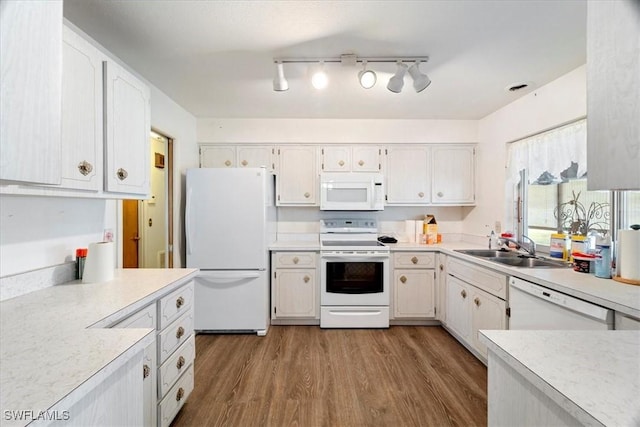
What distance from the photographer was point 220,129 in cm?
341

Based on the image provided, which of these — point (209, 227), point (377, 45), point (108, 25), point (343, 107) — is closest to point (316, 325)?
point (209, 227)

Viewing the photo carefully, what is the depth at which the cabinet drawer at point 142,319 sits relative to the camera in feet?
3.85

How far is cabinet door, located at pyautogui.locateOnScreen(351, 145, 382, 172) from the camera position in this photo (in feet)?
11.2

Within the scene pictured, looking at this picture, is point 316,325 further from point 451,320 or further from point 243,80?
point 243,80

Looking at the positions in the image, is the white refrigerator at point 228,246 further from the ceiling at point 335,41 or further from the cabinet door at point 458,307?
the cabinet door at point 458,307

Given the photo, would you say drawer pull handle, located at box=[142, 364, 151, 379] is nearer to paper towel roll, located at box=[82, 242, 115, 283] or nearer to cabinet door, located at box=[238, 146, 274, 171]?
paper towel roll, located at box=[82, 242, 115, 283]

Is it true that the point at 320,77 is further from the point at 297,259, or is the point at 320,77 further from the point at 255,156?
the point at 297,259

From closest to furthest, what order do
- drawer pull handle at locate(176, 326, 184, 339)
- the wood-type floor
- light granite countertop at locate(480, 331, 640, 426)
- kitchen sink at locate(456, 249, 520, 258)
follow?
1. light granite countertop at locate(480, 331, 640, 426)
2. drawer pull handle at locate(176, 326, 184, 339)
3. the wood-type floor
4. kitchen sink at locate(456, 249, 520, 258)

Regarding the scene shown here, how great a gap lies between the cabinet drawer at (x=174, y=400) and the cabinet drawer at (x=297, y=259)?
1450 millimetres

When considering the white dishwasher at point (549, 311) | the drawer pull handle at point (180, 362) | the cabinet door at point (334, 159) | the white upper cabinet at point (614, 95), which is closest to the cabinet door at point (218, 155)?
the cabinet door at point (334, 159)

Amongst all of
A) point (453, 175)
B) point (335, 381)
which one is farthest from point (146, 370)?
point (453, 175)

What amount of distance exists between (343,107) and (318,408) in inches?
107

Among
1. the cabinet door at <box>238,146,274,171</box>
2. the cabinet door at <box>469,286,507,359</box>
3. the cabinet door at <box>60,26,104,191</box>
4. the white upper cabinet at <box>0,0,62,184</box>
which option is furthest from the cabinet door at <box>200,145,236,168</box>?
the cabinet door at <box>469,286,507,359</box>

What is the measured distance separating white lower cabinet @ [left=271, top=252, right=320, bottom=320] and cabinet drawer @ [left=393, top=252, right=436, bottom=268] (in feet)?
3.01
